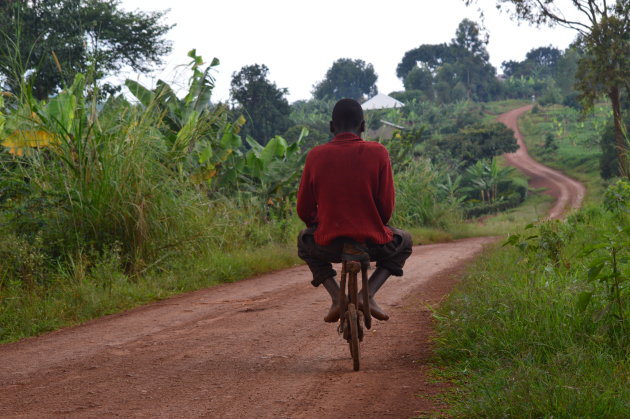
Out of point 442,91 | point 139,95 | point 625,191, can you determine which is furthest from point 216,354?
point 442,91

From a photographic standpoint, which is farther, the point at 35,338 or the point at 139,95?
the point at 139,95

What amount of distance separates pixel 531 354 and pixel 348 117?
206 centimetres

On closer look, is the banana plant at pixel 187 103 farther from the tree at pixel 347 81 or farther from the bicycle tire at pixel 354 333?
the tree at pixel 347 81

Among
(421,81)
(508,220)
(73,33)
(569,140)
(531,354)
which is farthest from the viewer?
(421,81)

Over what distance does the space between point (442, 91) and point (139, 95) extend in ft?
300

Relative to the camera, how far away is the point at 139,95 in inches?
568

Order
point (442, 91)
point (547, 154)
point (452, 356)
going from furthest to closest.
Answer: point (442, 91) < point (547, 154) < point (452, 356)

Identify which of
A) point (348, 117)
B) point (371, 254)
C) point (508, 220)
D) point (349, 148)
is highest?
point (348, 117)

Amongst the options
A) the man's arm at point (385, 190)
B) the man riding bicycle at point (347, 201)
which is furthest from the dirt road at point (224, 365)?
the man's arm at point (385, 190)

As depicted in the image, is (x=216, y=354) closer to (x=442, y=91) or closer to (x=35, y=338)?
(x=35, y=338)

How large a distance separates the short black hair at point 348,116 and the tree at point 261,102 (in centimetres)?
4017

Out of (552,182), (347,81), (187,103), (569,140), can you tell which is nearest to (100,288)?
(187,103)

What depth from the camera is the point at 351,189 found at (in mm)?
4945

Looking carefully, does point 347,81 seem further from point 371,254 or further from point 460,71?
point 371,254
